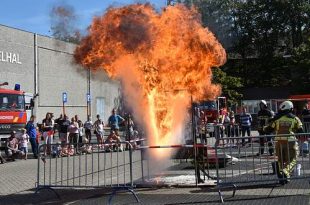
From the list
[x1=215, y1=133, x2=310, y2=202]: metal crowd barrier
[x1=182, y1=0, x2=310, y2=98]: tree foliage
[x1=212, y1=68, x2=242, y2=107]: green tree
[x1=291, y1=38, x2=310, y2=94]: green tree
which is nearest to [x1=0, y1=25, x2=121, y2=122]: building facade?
[x1=212, y1=68, x2=242, y2=107]: green tree

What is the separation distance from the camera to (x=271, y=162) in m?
11.2

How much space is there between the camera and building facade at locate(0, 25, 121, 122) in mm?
35688

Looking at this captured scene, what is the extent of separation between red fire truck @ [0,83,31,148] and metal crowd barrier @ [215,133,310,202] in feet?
38.8

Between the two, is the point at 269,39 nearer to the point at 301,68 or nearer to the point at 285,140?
the point at 301,68

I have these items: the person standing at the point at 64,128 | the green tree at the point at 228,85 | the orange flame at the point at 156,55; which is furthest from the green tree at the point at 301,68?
the orange flame at the point at 156,55

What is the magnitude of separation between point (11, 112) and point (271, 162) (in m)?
13.4

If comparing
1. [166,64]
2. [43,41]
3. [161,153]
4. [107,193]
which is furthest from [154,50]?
[43,41]

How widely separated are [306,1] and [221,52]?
158 ft

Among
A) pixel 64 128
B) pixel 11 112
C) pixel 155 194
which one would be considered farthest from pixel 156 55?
pixel 11 112

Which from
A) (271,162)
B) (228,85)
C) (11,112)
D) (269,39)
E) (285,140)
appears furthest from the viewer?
(269,39)

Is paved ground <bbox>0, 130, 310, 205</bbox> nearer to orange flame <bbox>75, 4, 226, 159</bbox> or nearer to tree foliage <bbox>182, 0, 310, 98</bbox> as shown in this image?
orange flame <bbox>75, 4, 226, 159</bbox>

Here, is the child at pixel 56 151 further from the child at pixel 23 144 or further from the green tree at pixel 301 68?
the green tree at pixel 301 68

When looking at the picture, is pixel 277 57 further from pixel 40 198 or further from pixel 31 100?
pixel 40 198

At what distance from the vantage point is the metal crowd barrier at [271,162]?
31.0 feet
